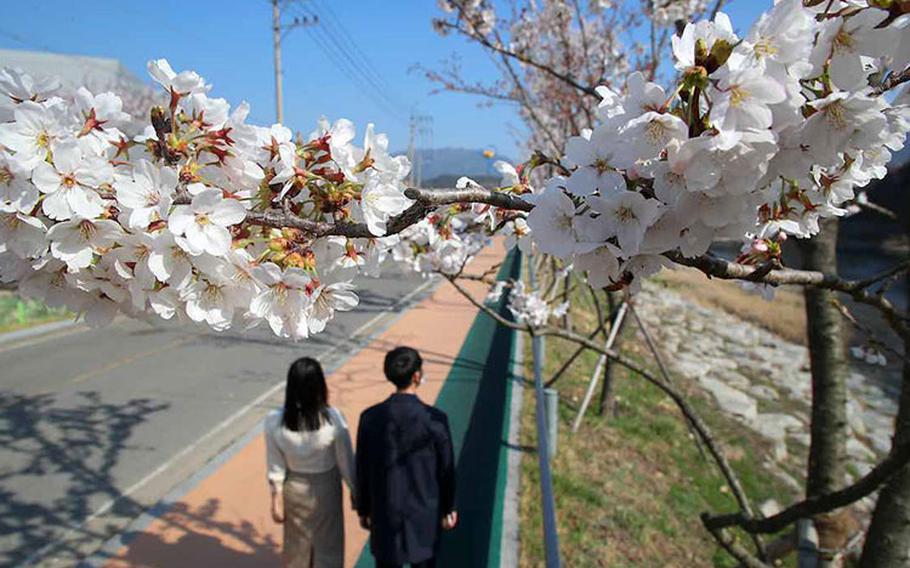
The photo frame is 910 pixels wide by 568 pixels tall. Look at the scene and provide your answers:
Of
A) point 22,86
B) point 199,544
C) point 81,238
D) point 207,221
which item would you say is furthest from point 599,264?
point 199,544

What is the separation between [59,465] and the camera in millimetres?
5688

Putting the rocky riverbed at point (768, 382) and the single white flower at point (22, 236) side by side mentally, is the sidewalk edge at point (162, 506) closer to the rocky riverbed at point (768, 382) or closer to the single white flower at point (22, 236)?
the single white flower at point (22, 236)

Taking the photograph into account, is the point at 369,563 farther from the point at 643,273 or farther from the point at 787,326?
the point at 787,326

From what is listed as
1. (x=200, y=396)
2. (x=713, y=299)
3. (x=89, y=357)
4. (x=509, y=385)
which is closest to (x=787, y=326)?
(x=713, y=299)

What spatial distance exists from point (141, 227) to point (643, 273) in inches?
33.5

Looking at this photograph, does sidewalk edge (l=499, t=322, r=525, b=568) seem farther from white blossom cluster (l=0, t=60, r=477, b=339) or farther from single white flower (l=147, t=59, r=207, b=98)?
single white flower (l=147, t=59, r=207, b=98)

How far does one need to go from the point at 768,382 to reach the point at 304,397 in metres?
10.3

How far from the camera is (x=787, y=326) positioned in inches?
629

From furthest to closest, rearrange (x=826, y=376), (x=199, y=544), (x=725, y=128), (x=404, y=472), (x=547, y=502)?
(x=199, y=544)
(x=404, y=472)
(x=826, y=376)
(x=547, y=502)
(x=725, y=128)

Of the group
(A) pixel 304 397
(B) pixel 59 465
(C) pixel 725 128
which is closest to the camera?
(C) pixel 725 128

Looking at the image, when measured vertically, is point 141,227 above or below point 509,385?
above

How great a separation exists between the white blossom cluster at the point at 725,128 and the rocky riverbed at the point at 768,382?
636 cm

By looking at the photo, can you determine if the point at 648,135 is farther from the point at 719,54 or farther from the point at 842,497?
the point at 842,497

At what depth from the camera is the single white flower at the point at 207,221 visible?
0.92 meters
